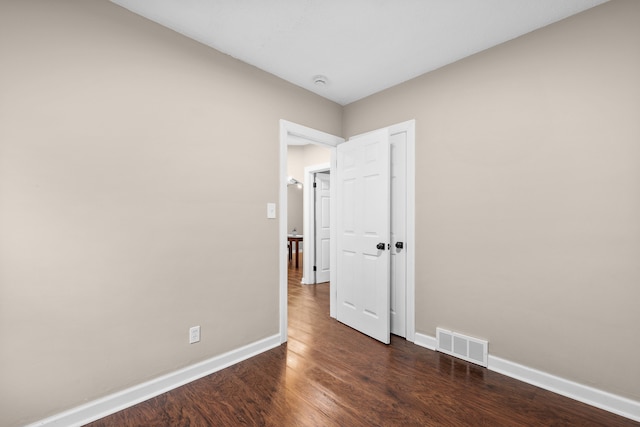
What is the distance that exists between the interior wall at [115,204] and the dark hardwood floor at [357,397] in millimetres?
281

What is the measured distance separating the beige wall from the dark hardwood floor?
0.96 ft

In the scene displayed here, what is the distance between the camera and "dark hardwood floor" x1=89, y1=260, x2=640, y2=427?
5.45ft

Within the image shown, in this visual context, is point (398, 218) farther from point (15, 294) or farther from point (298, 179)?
point (298, 179)

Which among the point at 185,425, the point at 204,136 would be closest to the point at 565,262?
the point at 185,425

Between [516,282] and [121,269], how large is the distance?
285 centimetres

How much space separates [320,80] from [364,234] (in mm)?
1645

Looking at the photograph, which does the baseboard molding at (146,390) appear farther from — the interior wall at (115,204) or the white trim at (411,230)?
the white trim at (411,230)

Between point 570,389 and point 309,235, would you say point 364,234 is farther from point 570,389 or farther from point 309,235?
point 309,235

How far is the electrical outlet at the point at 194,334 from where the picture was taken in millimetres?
2108

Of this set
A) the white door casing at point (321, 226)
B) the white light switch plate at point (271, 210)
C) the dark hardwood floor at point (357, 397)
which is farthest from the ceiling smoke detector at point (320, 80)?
the dark hardwood floor at point (357, 397)

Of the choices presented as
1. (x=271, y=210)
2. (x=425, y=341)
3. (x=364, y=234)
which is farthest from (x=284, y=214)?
(x=425, y=341)

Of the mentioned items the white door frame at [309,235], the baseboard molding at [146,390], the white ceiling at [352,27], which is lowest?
the baseboard molding at [146,390]

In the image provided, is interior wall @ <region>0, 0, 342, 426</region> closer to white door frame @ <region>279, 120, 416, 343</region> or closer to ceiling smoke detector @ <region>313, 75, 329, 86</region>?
white door frame @ <region>279, 120, 416, 343</region>

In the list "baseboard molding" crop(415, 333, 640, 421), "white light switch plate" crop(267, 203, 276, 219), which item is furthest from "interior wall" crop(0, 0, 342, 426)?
"baseboard molding" crop(415, 333, 640, 421)
